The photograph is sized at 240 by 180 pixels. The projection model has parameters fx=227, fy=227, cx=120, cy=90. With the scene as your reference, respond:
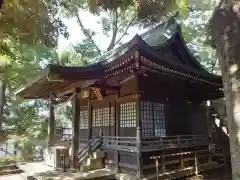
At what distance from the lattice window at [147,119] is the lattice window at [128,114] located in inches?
13.6

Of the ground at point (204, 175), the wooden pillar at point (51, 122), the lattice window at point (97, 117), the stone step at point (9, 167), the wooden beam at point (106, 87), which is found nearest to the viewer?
the ground at point (204, 175)

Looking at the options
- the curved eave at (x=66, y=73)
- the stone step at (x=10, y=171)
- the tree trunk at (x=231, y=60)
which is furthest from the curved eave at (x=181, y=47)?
the stone step at (x=10, y=171)

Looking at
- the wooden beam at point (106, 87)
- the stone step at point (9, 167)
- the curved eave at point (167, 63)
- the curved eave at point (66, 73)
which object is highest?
the curved eave at point (167, 63)

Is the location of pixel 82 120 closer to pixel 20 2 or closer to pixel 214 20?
pixel 20 2

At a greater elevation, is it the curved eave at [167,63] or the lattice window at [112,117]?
the curved eave at [167,63]

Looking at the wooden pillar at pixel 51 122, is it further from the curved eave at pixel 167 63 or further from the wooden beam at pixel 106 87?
the curved eave at pixel 167 63

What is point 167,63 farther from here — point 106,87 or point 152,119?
point 106,87

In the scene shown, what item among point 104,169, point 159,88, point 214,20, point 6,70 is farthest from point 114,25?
point 214,20

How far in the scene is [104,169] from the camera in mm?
8797

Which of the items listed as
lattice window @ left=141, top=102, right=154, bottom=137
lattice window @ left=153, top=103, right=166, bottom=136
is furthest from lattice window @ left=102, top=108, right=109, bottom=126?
lattice window @ left=153, top=103, right=166, bottom=136

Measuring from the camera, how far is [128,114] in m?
8.97

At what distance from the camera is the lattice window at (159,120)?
909cm

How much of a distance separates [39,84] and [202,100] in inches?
319

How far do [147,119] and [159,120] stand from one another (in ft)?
2.29
